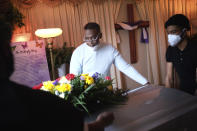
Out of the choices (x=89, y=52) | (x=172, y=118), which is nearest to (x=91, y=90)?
(x=172, y=118)

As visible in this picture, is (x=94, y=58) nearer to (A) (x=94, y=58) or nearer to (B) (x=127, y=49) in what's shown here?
(A) (x=94, y=58)

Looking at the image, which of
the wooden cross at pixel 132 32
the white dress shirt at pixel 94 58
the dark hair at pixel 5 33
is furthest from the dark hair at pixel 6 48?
the wooden cross at pixel 132 32

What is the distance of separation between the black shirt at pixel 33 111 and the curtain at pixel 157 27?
4546 millimetres

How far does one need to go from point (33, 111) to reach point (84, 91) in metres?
0.86

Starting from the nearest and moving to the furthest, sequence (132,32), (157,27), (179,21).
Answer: (179,21) → (132,32) → (157,27)

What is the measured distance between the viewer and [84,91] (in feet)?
4.51

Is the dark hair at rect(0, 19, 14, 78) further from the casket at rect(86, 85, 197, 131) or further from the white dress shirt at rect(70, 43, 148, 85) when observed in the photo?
the white dress shirt at rect(70, 43, 148, 85)

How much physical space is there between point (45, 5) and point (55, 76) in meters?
1.48

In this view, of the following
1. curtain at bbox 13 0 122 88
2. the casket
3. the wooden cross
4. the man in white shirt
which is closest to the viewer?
the casket

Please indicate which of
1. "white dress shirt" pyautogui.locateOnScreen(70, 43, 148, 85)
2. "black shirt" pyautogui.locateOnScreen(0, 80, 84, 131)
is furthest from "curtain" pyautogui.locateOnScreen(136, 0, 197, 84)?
"black shirt" pyautogui.locateOnScreen(0, 80, 84, 131)

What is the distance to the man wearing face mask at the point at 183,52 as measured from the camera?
71.9 inches

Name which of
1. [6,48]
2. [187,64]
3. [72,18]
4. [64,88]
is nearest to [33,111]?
[6,48]

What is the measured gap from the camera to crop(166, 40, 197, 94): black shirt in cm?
182

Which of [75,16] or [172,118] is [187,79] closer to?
[172,118]
